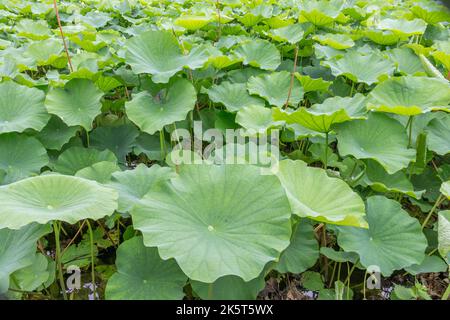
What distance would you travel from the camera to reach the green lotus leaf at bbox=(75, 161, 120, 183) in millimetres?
1527

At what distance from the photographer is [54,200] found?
121 centimetres

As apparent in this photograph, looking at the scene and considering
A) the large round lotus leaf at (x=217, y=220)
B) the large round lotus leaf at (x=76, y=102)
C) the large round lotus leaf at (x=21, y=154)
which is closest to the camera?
the large round lotus leaf at (x=217, y=220)

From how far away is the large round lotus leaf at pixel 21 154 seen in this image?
1696 millimetres

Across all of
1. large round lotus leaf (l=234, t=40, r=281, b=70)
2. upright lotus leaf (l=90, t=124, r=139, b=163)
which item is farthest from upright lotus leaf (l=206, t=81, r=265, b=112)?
upright lotus leaf (l=90, t=124, r=139, b=163)

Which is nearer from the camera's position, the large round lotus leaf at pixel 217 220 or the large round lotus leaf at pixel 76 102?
the large round lotus leaf at pixel 217 220

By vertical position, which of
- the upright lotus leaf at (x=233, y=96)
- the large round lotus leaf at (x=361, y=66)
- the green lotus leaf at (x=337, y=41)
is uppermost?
the green lotus leaf at (x=337, y=41)

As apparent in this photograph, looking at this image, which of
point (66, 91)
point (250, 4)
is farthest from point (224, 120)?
point (250, 4)

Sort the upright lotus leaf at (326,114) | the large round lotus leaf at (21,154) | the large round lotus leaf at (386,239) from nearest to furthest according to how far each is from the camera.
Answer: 1. the large round lotus leaf at (386,239)
2. the upright lotus leaf at (326,114)
3. the large round lotus leaf at (21,154)

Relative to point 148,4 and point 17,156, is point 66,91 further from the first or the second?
point 148,4

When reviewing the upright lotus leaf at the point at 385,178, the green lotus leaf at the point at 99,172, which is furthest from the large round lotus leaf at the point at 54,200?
the upright lotus leaf at the point at 385,178

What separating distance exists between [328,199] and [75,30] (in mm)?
2050

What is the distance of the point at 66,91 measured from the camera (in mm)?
1890

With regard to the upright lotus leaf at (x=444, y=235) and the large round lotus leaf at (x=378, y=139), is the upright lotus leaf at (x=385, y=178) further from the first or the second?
the upright lotus leaf at (x=444, y=235)

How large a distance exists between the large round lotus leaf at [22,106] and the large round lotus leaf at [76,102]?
58 mm
